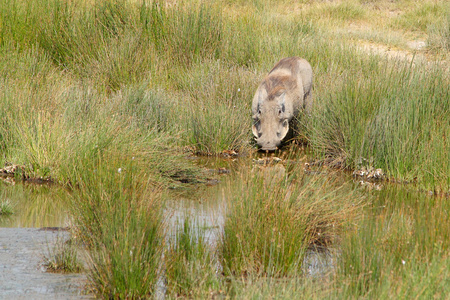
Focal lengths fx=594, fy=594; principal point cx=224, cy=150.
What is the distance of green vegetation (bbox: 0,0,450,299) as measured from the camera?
4184 mm

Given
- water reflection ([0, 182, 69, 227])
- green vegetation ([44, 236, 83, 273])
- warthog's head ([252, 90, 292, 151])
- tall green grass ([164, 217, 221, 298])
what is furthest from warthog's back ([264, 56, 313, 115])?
green vegetation ([44, 236, 83, 273])

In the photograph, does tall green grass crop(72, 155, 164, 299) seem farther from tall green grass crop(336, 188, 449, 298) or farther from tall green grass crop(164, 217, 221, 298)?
tall green grass crop(336, 188, 449, 298)

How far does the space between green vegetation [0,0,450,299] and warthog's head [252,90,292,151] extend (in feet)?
1.51

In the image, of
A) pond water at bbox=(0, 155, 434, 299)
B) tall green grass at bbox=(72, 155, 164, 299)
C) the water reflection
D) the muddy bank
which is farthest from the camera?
the water reflection

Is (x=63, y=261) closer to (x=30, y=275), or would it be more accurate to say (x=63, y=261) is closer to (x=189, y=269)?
(x=30, y=275)

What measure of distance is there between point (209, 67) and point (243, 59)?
1689mm

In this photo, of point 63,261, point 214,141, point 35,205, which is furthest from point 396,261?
point 214,141

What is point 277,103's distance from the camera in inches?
354

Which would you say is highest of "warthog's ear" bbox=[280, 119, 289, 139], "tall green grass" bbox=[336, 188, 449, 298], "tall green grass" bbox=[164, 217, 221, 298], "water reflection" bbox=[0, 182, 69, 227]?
"tall green grass" bbox=[336, 188, 449, 298]

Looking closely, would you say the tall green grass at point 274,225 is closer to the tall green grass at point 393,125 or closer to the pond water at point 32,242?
the pond water at point 32,242

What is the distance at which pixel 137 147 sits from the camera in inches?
273

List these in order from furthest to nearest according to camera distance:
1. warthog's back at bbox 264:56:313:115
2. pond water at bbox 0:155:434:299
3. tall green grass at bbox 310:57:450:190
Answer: warthog's back at bbox 264:56:313:115, tall green grass at bbox 310:57:450:190, pond water at bbox 0:155:434:299

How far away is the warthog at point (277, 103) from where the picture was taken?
9055 mm

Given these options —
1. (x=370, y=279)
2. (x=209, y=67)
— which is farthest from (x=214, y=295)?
(x=209, y=67)
